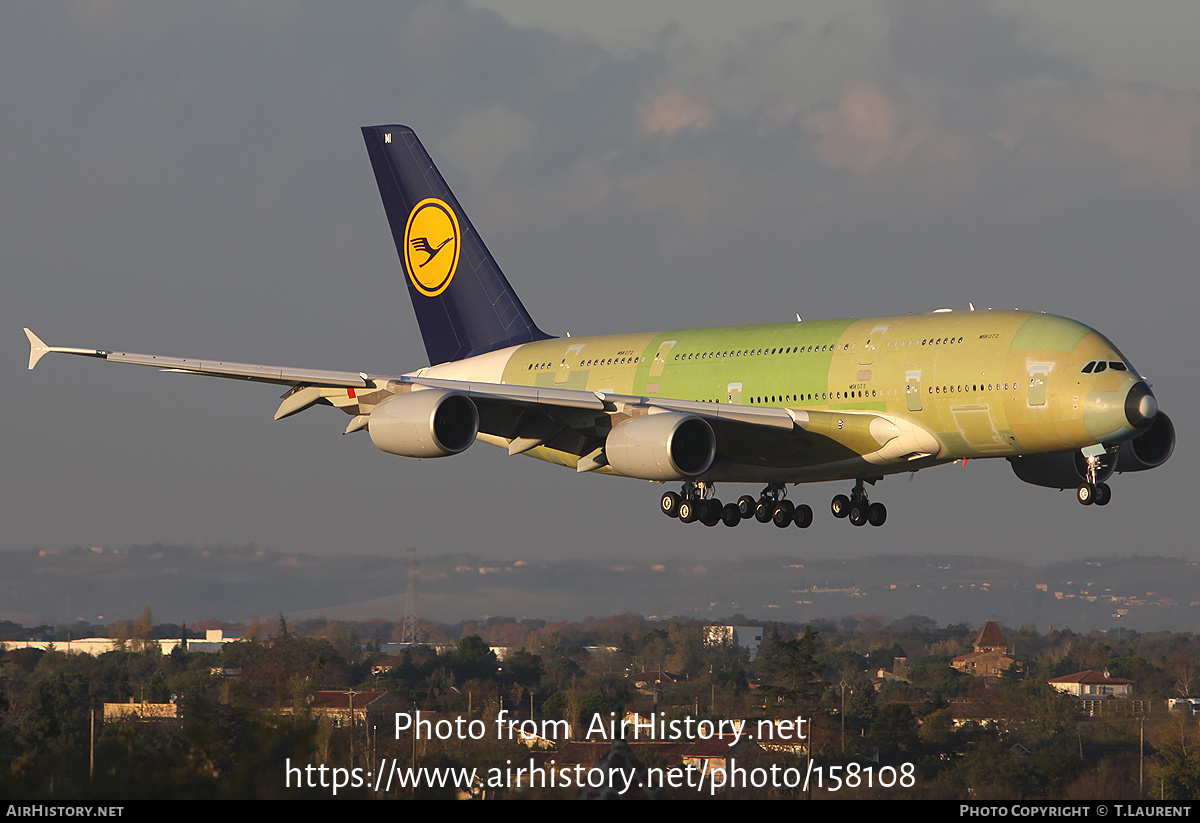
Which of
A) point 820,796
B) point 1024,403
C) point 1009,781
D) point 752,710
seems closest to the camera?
point 1024,403

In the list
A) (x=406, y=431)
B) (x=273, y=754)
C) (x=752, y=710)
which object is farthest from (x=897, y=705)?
(x=273, y=754)

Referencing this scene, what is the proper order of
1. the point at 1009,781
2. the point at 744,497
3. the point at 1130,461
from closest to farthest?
1. the point at 1130,461
2. the point at 744,497
3. the point at 1009,781

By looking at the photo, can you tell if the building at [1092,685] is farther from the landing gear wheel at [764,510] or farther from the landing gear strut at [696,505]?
the landing gear strut at [696,505]

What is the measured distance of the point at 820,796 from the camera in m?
49.0

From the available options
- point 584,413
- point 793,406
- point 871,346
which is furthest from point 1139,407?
point 584,413

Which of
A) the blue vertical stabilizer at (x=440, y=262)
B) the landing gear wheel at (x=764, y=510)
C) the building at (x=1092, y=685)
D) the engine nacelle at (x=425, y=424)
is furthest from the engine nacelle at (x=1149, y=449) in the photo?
the building at (x=1092, y=685)

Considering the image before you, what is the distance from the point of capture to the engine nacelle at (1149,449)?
42.7 meters

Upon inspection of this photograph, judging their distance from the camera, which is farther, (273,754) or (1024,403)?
(1024,403)

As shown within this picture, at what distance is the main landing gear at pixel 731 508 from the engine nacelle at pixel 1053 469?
639 cm

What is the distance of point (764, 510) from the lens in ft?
150

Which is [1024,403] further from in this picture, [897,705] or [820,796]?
[897,705]

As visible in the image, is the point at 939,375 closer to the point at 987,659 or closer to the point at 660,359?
the point at 660,359

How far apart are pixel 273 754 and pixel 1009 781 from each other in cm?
3981

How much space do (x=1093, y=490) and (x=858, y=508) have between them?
763cm
